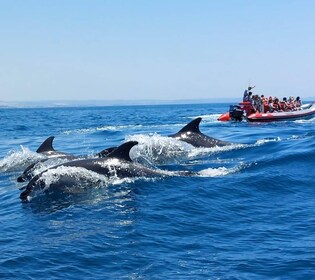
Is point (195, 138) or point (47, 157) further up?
point (195, 138)

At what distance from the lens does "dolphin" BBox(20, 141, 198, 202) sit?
44.2 ft

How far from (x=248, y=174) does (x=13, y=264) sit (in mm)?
8847

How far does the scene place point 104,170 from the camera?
46.1 feet

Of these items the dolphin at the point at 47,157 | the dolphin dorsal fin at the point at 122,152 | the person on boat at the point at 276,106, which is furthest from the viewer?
the person on boat at the point at 276,106

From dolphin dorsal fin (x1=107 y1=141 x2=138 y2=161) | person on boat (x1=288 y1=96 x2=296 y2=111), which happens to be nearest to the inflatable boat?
person on boat (x1=288 y1=96 x2=296 y2=111)

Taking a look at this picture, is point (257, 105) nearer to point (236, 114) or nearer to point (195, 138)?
point (236, 114)

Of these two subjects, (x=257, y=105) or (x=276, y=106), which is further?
(x=276, y=106)

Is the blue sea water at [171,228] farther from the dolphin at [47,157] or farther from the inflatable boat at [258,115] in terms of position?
the inflatable boat at [258,115]

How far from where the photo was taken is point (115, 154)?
14398 mm

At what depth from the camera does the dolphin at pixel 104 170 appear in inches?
530

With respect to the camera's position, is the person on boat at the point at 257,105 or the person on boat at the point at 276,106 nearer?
the person on boat at the point at 257,105

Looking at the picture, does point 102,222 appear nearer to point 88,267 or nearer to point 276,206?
point 88,267

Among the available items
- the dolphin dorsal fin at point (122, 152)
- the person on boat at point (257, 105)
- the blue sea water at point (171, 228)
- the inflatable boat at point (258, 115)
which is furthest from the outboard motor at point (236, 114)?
the dolphin dorsal fin at point (122, 152)

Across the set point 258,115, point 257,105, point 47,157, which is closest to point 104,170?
point 47,157
